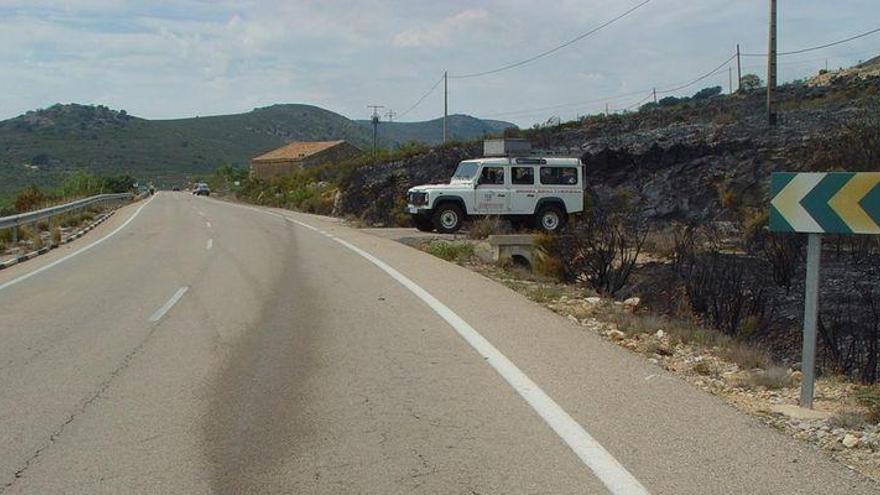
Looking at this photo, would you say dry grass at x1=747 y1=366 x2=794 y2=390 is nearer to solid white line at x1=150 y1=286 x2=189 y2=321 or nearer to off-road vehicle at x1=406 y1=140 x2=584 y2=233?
solid white line at x1=150 y1=286 x2=189 y2=321

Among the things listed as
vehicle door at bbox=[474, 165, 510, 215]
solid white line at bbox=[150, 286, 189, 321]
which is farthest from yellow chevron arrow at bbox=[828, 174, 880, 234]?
vehicle door at bbox=[474, 165, 510, 215]

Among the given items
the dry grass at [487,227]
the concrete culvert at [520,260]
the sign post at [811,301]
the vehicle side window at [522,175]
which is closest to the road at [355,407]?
the sign post at [811,301]

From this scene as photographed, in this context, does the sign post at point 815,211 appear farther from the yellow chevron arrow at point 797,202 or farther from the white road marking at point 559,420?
the white road marking at point 559,420

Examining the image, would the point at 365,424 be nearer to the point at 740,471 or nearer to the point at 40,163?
the point at 740,471

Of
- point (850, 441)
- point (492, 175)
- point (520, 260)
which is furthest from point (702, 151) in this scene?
point (850, 441)

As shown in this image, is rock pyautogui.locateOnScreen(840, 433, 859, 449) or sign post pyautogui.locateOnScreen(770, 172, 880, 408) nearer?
rock pyautogui.locateOnScreen(840, 433, 859, 449)

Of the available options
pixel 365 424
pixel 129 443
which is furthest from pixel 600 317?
pixel 129 443

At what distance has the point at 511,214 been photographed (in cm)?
2594

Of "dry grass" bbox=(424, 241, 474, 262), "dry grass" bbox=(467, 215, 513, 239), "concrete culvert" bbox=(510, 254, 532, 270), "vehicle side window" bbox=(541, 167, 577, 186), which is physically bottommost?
"concrete culvert" bbox=(510, 254, 532, 270)

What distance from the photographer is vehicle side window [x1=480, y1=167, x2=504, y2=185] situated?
25.8 metres

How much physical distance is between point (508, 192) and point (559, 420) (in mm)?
19945

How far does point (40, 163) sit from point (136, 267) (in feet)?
356

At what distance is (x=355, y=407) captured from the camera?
660 centimetres

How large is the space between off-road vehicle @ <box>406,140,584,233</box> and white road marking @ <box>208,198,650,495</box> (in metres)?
15.0
